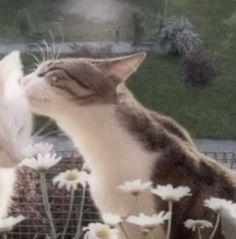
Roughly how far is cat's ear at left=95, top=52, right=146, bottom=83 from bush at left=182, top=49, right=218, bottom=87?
1.76 meters

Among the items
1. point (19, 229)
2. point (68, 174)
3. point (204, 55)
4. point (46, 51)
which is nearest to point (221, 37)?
point (204, 55)

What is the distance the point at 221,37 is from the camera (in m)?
2.71

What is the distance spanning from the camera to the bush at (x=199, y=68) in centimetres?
250

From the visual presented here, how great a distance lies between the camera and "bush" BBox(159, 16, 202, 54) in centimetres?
265

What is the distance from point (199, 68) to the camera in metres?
2.59

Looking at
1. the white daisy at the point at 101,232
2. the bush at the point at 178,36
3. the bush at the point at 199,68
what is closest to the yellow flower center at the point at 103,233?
the white daisy at the point at 101,232

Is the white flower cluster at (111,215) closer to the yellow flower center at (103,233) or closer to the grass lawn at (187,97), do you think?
the yellow flower center at (103,233)

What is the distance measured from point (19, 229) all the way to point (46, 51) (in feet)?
1.40

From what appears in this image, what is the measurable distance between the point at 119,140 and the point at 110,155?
18 mm

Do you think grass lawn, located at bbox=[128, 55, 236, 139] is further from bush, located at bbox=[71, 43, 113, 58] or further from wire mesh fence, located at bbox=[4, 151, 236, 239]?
wire mesh fence, located at bbox=[4, 151, 236, 239]

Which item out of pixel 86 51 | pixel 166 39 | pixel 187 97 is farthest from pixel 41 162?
pixel 166 39

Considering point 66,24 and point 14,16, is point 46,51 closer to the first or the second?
point 66,24

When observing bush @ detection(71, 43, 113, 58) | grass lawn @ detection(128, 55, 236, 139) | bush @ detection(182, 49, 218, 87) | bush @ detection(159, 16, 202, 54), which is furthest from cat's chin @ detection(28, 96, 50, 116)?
bush @ detection(159, 16, 202, 54)

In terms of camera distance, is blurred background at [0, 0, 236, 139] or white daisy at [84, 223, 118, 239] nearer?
white daisy at [84, 223, 118, 239]
